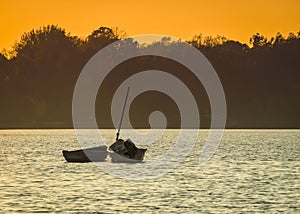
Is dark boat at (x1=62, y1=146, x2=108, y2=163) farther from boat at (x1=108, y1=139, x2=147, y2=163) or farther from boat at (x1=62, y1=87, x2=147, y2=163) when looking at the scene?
boat at (x1=108, y1=139, x2=147, y2=163)

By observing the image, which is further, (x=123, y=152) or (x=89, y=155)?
(x=89, y=155)

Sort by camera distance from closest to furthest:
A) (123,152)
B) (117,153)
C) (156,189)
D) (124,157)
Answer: (156,189) < (117,153) < (123,152) < (124,157)

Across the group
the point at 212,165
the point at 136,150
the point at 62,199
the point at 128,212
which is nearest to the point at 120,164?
the point at 136,150

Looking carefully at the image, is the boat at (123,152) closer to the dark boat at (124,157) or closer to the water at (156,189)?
the dark boat at (124,157)

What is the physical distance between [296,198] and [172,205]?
322 inches

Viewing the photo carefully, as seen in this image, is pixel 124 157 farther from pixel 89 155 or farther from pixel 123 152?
pixel 89 155

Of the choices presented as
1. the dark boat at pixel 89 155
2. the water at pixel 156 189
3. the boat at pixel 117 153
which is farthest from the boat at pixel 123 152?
the water at pixel 156 189

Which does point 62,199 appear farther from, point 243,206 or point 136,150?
point 136,150

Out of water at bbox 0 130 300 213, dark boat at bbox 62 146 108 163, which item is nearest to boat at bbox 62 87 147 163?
dark boat at bbox 62 146 108 163

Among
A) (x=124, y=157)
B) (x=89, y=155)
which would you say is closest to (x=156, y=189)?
(x=124, y=157)

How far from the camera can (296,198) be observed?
200 ft

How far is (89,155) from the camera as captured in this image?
9150cm

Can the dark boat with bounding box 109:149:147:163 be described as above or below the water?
above

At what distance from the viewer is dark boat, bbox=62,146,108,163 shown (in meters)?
90.3
